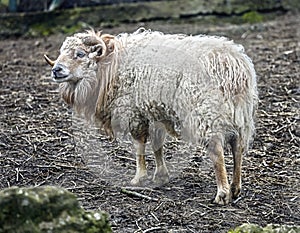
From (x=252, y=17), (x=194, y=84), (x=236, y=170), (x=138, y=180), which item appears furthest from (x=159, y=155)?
(x=252, y=17)

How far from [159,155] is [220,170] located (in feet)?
2.80

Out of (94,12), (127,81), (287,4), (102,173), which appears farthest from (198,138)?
(287,4)

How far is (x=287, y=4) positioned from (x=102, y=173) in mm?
10135

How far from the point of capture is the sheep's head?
5.79 m

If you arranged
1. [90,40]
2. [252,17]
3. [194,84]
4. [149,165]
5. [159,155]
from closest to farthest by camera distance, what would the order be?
[194,84], [90,40], [159,155], [149,165], [252,17]

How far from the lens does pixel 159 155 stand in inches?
241

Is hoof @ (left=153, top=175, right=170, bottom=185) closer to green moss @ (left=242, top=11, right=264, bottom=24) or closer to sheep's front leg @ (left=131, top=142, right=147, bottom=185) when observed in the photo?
sheep's front leg @ (left=131, top=142, right=147, bottom=185)

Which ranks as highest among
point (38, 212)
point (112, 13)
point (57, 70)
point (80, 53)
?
point (80, 53)

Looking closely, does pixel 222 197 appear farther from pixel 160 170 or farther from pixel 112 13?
pixel 112 13

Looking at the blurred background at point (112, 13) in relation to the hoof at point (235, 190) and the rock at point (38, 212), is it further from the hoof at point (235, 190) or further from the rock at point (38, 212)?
the rock at point (38, 212)

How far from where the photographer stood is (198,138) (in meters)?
5.33

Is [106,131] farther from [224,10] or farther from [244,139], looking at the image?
[224,10]

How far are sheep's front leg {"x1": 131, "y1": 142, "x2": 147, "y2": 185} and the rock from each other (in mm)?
2389

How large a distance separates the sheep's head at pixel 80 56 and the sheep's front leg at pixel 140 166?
28.0 inches
